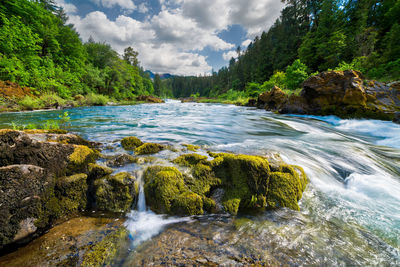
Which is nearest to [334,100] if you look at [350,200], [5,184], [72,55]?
[350,200]

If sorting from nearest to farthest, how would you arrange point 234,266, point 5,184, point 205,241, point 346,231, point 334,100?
point 234,266, point 5,184, point 205,241, point 346,231, point 334,100

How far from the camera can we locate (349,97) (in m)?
8.85

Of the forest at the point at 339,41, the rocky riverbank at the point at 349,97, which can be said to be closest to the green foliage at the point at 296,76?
the forest at the point at 339,41

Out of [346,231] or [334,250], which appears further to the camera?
[346,231]

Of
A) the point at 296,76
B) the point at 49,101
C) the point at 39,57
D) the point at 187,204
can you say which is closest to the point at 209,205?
the point at 187,204

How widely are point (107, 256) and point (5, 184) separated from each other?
1.40m

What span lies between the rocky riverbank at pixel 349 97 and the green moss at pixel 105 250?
1207 cm

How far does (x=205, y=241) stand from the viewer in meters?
1.81

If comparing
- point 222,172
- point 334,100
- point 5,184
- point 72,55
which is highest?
point 72,55

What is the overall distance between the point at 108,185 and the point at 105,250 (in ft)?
3.08

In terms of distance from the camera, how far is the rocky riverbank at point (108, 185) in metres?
1.77

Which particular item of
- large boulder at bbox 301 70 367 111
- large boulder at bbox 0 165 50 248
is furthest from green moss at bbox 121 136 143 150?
large boulder at bbox 301 70 367 111

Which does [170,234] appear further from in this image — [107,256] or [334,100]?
[334,100]

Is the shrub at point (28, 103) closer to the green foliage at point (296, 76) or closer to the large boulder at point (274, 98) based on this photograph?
the large boulder at point (274, 98)
